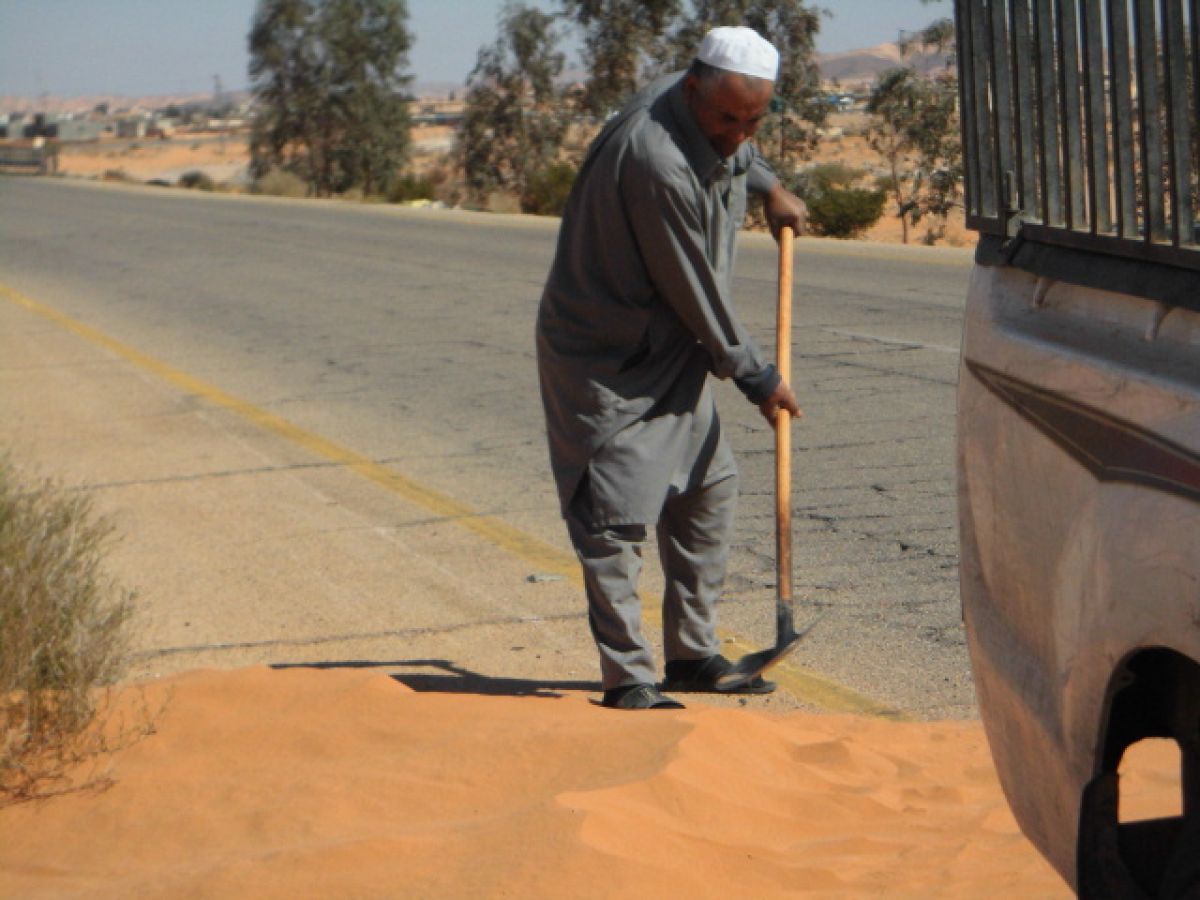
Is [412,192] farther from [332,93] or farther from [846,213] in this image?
[846,213]

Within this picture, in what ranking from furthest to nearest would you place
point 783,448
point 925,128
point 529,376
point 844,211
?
point 844,211 → point 925,128 → point 529,376 → point 783,448

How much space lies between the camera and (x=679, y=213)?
4.71 meters

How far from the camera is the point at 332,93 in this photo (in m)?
60.8

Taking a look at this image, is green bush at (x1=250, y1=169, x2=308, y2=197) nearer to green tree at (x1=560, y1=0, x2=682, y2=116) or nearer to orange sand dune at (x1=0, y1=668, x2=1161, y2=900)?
green tree at (x1=560, y1=0, x2=682, y2=116)

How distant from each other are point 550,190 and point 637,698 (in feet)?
110

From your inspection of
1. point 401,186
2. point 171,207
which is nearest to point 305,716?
point 171,207

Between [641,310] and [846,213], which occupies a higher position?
[641,310]

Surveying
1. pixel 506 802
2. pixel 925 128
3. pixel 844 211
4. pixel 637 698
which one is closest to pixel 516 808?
pixel 506 802

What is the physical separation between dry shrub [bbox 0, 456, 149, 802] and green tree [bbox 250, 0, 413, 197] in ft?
173

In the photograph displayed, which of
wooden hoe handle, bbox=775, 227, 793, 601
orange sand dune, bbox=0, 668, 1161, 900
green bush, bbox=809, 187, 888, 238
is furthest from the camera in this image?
green bush, bbox=809, 187, 888, 238

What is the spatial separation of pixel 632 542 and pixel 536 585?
169cm

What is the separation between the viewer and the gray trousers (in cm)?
497

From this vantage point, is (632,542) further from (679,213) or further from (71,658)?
(71,658)

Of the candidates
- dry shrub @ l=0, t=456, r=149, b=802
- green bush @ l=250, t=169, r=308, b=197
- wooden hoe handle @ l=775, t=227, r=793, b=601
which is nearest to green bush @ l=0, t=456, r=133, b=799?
dry shrub @ l=0, t=456, r=149, b=802
